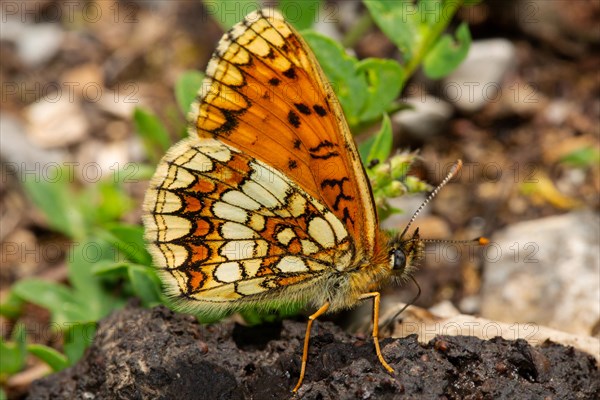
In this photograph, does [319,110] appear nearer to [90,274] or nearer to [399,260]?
[399,260]

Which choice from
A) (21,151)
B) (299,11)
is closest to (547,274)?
(299,11)

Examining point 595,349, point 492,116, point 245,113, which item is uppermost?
point 492,116

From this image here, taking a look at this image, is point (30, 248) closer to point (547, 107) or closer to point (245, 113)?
point (245, 113)

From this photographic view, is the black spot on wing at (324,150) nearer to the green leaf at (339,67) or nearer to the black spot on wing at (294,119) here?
the black spot on wing at (294,119)

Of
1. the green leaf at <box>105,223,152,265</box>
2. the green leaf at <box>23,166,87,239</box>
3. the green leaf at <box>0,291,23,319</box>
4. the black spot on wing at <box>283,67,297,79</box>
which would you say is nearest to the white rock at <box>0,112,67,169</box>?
the green leaf at <box>23,166,87,239</box>

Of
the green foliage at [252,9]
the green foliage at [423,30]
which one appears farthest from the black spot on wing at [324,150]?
the green foliage at [252,9]

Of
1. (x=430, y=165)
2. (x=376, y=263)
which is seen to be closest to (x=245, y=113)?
(x=376, y=263)

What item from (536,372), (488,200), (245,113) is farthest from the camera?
(488,200)
